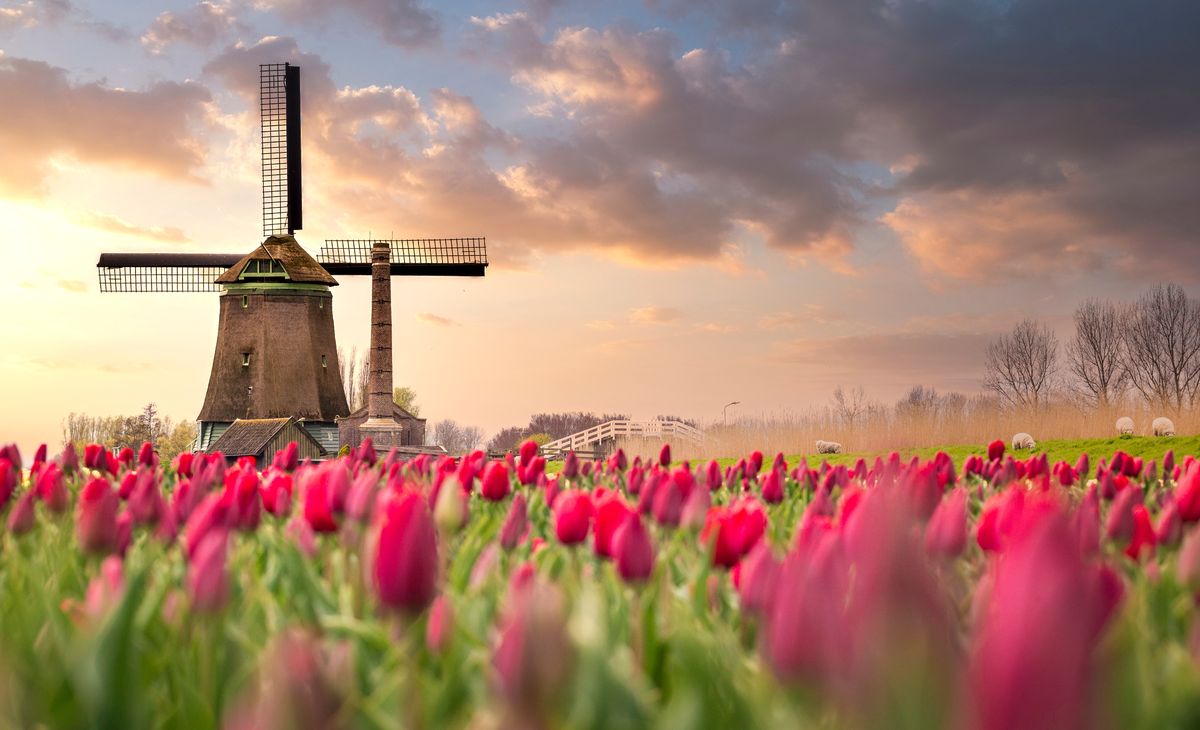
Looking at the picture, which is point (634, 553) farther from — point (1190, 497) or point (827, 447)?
point (827, 447)

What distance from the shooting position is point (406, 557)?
1446 millimetres

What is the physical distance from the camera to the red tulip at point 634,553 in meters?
1.96

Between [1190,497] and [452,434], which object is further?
[452,434]

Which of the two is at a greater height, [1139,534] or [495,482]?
[495,482]

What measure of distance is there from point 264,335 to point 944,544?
35778 mm

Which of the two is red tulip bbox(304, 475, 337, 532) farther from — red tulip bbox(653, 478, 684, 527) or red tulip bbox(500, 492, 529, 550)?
red tulip bbox(653, 478, 684, 527)

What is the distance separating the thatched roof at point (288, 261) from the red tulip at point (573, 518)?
35.4 meters

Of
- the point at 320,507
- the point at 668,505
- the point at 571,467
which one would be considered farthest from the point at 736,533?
the point at 571,467

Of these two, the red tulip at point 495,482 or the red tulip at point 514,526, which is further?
the red tulip at point 495,482

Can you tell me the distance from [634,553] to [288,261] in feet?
119

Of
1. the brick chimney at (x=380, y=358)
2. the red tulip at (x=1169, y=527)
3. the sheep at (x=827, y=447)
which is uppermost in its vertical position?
the brick chimney at (x=380, y=358)

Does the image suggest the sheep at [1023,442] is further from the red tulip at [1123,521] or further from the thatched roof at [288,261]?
the thatched roof at [288,261]

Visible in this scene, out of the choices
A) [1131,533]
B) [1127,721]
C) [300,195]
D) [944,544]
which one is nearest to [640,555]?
[944,544]

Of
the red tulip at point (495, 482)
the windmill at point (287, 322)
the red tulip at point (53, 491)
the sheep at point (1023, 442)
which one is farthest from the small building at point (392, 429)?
the red tulip at point (495, 482)
